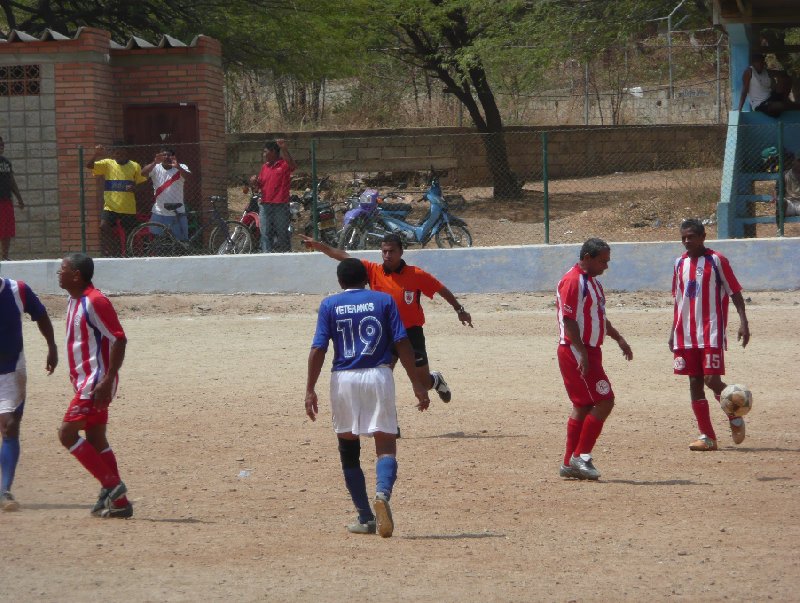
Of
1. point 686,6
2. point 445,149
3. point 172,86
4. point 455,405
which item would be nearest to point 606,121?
point 445,149

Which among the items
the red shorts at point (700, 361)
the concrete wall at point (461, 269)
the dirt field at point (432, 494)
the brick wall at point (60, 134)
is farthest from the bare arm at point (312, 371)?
the brick wall at point (60, 134)

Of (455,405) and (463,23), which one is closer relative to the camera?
(455,405)

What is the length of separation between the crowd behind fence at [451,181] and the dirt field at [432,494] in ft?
15.2

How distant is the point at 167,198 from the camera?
17.8m

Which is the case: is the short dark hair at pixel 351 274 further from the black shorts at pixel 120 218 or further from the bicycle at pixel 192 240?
the black shorts at pixel 120 218

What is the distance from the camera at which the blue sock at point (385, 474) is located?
6414mm

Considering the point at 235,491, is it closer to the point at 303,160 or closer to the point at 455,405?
the point at 455,405

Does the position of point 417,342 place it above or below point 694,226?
below

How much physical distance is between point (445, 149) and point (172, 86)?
934cm

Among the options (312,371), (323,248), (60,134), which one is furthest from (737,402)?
(60,134)

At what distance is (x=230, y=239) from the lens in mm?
18094

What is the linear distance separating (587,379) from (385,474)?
1929 millimetres

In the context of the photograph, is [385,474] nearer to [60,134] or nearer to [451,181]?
[60,134]

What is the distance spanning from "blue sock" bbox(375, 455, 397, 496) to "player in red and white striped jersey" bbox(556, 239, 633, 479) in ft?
5.62
